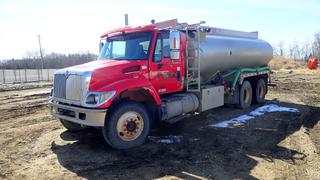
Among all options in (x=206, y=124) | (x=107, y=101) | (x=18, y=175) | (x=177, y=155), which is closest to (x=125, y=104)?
(x=107, y=101)

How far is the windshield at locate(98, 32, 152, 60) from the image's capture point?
8.05m

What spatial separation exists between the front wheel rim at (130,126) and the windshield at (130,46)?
5.00 feet

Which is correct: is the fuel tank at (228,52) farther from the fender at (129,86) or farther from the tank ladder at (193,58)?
the fender at (129,86)

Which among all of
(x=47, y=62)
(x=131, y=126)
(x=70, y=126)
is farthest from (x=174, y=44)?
(x=47, y=62)

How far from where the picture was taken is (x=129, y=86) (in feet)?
23.6

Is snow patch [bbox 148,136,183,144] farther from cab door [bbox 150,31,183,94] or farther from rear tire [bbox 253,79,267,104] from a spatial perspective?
rear tire [bbox 253,79,267,104]

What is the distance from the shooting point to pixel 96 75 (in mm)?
6926

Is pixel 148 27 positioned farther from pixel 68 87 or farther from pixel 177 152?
pixel 177 152

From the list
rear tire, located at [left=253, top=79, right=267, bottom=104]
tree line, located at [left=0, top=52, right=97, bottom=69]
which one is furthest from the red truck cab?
tree line, located at [left=0, top=52, right=97, bottom=69]

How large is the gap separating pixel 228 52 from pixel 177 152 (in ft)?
17.7

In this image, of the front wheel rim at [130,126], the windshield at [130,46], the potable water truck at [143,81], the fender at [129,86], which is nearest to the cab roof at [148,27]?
the potable water truck at [143,81]

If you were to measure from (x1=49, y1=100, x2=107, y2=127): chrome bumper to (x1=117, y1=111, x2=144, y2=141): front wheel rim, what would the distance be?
1.84 ft

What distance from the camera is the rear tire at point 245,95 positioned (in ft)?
40.2

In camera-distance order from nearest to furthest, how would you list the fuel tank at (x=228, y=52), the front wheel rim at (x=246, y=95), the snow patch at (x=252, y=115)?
the snow patch at (x=252, y=115), the fuel tank at (x=228, y=52), the front wheel rim at (x=246, y=95)
